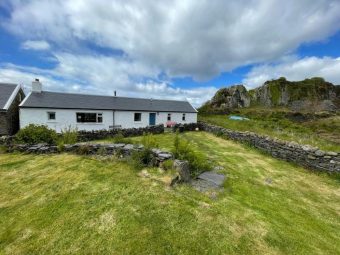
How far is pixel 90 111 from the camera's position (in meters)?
21.5

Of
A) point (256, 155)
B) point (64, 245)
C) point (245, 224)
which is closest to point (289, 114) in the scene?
point (256, 155)

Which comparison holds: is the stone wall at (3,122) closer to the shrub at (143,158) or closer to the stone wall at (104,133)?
the stone wall at (104,133)

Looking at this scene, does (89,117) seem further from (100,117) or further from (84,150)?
(84,150)

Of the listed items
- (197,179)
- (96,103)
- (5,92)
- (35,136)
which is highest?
(5,92)

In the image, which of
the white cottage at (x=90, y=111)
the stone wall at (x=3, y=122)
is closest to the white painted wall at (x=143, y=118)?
the white cottage at (x=90, y=111)

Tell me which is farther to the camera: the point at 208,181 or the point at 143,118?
the point at 143,118

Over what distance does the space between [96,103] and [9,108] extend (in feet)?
26.8

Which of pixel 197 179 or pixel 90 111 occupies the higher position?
pixel 90 111

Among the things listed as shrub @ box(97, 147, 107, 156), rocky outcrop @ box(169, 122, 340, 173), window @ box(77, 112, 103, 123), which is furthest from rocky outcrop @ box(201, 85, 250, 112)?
shrub @ box(97, 147, 107, 156)

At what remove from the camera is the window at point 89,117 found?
21.2 metres

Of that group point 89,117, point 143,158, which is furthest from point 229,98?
point 143,158

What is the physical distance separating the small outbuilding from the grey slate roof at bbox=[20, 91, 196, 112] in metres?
1.10

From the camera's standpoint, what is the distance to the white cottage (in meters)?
19.0

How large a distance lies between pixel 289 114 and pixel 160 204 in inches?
1560
